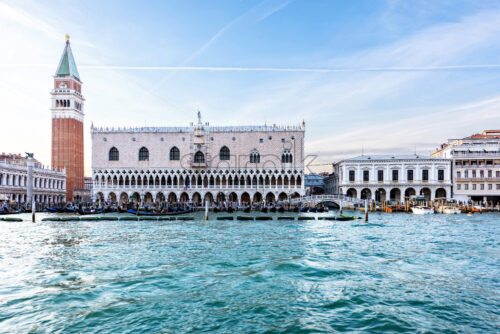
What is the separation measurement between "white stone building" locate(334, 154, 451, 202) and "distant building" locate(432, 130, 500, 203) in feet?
3.46

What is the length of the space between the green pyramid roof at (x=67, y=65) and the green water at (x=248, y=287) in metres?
46.5

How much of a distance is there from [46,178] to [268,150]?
29285 millimetres

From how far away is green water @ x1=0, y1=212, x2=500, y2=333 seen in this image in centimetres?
676

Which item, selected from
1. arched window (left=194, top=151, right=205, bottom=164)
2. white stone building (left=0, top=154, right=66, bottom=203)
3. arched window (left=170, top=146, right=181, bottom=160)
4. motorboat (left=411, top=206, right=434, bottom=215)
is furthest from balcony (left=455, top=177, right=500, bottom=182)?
white stone building (left=0, top=154, right=66, bottom=203)

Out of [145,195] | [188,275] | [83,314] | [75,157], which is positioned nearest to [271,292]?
[188,275]

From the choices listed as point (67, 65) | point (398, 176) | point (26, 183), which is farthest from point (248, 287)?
point (67, 65)

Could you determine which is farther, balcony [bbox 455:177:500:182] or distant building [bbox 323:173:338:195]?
distant building [bbox 323:173:338:195]

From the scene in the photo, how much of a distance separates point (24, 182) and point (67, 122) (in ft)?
37.2

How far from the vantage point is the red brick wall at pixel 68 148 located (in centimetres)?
5406

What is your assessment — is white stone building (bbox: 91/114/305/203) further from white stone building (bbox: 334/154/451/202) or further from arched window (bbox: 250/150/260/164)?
white stone building (bbox: 334/154/451/202)

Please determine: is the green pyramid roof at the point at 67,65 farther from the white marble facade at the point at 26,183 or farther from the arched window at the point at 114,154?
the arched window at the point at 114,154

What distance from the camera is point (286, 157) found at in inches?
1855

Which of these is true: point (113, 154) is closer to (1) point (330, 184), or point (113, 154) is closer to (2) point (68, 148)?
(2) point (68, 148)

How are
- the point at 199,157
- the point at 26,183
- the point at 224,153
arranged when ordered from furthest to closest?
the point at 199,157
the point at 224,153
the point at 26,183
